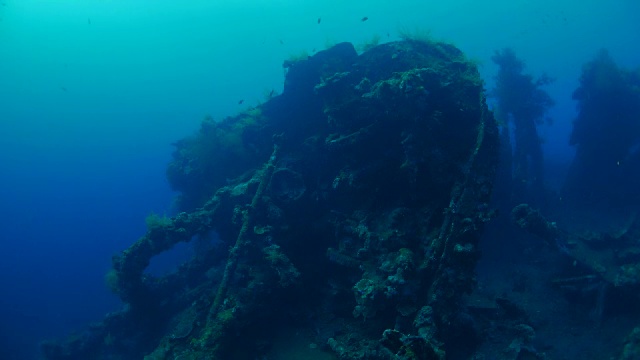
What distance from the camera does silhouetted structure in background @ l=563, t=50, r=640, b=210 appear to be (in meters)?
18.2

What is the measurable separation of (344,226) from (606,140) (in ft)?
58.1

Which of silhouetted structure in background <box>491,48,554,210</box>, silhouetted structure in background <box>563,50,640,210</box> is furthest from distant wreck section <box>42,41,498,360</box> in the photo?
silhouetted structure in background <box>563,50,640,210</box>

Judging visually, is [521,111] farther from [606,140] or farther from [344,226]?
[344,226]

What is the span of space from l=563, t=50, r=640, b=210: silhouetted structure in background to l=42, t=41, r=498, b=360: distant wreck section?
12.9 meters

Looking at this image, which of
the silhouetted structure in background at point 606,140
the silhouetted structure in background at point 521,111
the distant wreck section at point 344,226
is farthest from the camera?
the silhouetted structure in background at point 521,111

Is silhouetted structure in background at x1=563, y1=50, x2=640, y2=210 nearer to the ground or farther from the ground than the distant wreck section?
farther from the ground

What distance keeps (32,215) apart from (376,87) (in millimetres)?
90866

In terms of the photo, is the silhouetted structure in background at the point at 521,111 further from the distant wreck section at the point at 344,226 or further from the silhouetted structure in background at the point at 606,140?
the distant wreck section at the point at 344,226

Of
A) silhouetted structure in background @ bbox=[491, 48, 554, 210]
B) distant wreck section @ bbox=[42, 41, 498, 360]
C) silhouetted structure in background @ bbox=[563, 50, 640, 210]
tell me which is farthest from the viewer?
silhouetted structure in background @ bbox=[491, 48, 554, 210]

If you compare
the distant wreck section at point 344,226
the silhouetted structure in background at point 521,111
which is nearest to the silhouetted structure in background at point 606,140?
the silhouetted structure in background at point 521,111

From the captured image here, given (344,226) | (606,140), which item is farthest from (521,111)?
(344,226)

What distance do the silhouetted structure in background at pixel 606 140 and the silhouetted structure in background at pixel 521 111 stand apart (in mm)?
2043

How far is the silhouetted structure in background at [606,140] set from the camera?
59.8ft

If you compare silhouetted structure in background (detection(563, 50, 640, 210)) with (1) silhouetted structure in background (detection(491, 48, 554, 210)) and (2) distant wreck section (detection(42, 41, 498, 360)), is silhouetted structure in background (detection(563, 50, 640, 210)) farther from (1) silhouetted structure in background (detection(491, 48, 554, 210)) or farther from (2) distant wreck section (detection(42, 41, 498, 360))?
(2) distant wreck section (detection(42, 41, 498, 360))
